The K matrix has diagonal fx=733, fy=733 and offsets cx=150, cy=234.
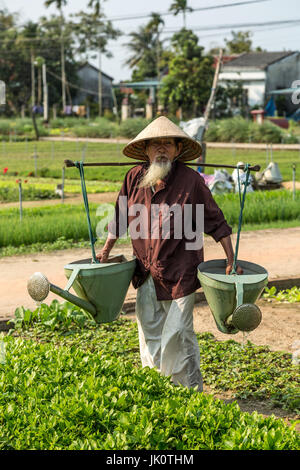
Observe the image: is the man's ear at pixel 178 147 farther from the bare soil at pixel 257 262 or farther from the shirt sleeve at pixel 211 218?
the bare soil at pixel 257 262

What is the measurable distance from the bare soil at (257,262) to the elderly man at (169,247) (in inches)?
24.9

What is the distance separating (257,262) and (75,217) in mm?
3496

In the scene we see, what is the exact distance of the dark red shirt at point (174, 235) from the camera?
4117 millimetres

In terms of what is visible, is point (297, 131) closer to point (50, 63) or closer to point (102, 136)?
point (102, 136)

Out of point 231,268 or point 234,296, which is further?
point 231,268

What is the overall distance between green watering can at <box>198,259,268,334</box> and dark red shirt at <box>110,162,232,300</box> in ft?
0.43

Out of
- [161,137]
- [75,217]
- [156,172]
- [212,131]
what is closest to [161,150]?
[161,137]

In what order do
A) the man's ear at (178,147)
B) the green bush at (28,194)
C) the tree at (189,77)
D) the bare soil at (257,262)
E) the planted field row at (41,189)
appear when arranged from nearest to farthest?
the man's ear at (178,147) < the bare soil at (257,262) < the green bush at (28,194) < the planted field row at (41,189) < the tree at (189,77)

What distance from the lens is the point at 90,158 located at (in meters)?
25.0

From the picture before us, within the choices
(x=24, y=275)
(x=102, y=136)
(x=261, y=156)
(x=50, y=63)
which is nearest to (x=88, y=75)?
(x=50, y=63)

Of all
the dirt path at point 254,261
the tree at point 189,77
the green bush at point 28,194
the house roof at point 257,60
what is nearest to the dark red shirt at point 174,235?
the dirt path at point 254,261

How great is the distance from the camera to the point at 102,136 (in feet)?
115

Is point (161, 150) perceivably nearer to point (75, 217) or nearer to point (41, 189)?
point (75, 217)
